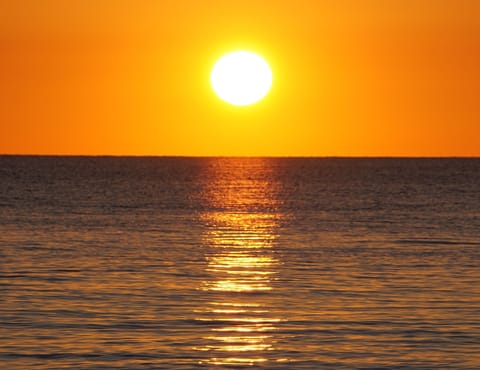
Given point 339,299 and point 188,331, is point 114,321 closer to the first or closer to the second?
point 188,331

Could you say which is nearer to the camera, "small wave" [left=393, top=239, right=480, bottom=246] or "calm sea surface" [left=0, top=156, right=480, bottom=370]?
"calm sea surface" [left=0, top=156, right=480, bottom=370]

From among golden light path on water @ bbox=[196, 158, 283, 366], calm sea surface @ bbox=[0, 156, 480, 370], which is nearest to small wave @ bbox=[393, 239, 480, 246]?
calm sea surface @ bbox=[0, 156, 480, 370]

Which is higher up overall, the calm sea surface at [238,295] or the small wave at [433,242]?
the small wave at [433,242]

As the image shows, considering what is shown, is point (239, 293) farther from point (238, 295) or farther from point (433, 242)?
point (433, 242)

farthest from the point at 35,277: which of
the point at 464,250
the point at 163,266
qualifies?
the point at 464,250

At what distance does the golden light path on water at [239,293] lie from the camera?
28.0 m

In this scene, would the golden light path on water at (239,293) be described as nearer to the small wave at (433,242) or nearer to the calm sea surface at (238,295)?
the calm sea surface at (238,295)

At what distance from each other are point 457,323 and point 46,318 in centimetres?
989

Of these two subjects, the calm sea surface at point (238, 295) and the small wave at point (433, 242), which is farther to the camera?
the small wave at point (433, 242)

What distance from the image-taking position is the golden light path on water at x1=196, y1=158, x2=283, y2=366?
27953 millimetres

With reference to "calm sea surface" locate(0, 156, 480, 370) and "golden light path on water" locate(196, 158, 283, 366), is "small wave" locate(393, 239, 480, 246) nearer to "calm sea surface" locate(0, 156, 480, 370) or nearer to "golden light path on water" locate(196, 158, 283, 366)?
"calm sea surface" locate(0, 156, 480, 370)

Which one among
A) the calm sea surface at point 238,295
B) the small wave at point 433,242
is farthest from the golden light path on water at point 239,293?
the small wave at point 433,242

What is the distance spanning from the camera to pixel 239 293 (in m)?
36.9

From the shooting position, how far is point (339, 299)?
34906mm
